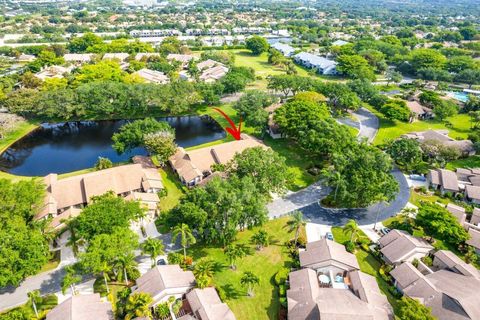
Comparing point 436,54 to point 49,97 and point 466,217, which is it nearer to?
point 466,217

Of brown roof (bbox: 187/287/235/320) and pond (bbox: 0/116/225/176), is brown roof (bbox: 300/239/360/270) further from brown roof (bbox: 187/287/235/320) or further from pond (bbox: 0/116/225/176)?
pond (bbox: 0/116/225/176)

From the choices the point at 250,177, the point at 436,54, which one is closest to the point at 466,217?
the point at 250,177

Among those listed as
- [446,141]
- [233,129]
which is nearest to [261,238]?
[233,129]

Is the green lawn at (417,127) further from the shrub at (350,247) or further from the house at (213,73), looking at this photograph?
the house at (213,73)

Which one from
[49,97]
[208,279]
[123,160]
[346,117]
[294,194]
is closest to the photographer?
[208,279]

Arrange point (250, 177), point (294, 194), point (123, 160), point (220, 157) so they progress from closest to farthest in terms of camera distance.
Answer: point (250, 177) → point (294, 194) → point (220, 157) → point (123, 160)

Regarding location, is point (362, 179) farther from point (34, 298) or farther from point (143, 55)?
point (143, 55)

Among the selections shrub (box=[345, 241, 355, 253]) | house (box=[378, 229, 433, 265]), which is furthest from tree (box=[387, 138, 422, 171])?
shrub (box=[345, 241, 355, 253])

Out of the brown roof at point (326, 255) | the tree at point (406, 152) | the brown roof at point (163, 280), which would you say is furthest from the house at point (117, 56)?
the brown roof at point (326, 255)
